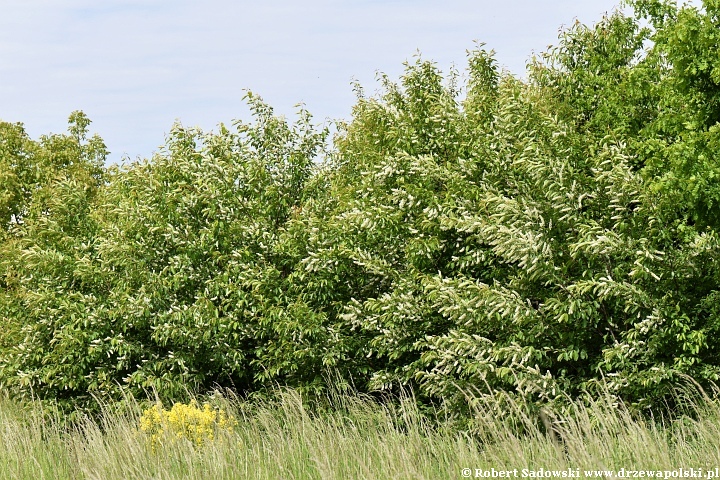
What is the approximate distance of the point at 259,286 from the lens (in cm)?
1448

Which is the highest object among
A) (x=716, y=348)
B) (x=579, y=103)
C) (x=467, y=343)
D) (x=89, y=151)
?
(x=89, y=151)

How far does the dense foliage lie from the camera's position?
11.4m

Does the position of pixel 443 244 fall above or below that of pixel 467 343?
above

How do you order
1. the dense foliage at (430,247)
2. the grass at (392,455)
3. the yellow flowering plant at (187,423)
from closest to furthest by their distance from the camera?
the grass at (392,455) → the yellow flowering plant at (187,423) → the dense foliage at (430,247)

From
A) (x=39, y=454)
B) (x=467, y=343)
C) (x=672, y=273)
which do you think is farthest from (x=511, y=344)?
(x=39, y=454)

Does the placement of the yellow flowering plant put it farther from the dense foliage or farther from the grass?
the dense foliage

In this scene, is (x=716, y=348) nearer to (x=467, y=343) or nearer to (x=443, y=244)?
(x=467, y=343)

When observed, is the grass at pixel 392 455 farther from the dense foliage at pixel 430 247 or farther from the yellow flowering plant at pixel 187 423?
the dense foliage at pixel 430 247

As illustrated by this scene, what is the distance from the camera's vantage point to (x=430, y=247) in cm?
1289

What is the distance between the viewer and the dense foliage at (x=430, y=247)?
1135 cm

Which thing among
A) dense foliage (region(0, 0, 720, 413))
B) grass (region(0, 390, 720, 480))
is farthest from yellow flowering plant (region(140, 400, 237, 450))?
dense foliage (region(0, 0, 720, 413))

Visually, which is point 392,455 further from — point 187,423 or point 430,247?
point 430,247

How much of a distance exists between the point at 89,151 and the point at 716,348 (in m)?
25.2

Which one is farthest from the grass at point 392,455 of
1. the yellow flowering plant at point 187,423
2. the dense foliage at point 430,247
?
the dense foliage at point 430,247
